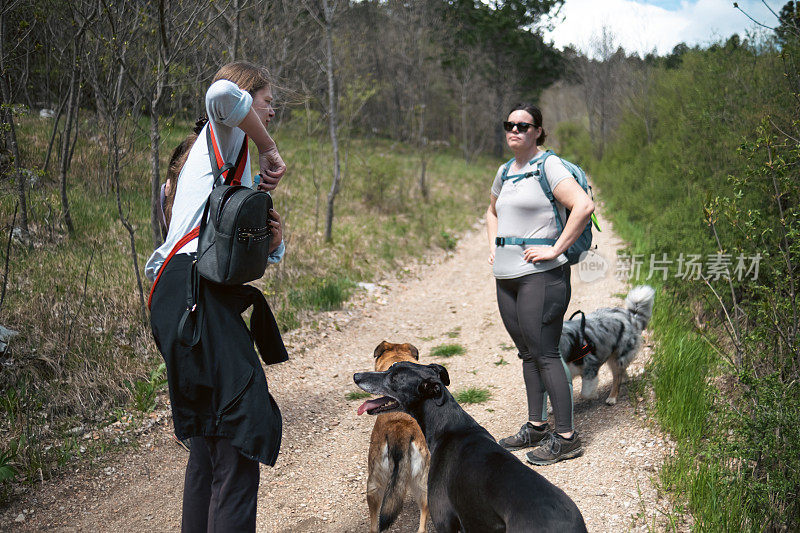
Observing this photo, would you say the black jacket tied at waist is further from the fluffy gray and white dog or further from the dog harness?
the fluffy gray and white dog

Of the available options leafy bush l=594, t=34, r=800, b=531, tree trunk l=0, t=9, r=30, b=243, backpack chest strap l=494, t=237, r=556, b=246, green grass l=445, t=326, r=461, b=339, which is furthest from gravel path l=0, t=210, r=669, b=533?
tree trunk l=0, t=9, r=30, b=243

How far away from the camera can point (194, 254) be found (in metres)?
2.08

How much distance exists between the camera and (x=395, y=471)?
3.16 metres

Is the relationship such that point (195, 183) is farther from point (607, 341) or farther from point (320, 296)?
point (320, 296)

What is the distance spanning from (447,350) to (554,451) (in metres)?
2.72

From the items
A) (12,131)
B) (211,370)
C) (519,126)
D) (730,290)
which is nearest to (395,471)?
(211,370)

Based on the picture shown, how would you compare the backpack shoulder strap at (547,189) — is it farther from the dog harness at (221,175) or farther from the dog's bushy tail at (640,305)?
the dog harness at (221,175)

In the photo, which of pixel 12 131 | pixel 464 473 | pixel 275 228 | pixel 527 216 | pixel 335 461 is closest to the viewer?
pixel 275 228

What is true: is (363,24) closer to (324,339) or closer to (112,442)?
(324,339)

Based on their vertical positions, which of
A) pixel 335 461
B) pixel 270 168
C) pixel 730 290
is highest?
pixel 270 168

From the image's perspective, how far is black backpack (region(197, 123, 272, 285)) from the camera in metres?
1.96

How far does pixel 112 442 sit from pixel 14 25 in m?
5.01

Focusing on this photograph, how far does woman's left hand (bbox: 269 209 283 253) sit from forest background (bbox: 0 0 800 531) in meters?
1.05

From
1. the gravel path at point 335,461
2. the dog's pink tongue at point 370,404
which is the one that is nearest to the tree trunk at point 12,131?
the gravel path at point 335,461
